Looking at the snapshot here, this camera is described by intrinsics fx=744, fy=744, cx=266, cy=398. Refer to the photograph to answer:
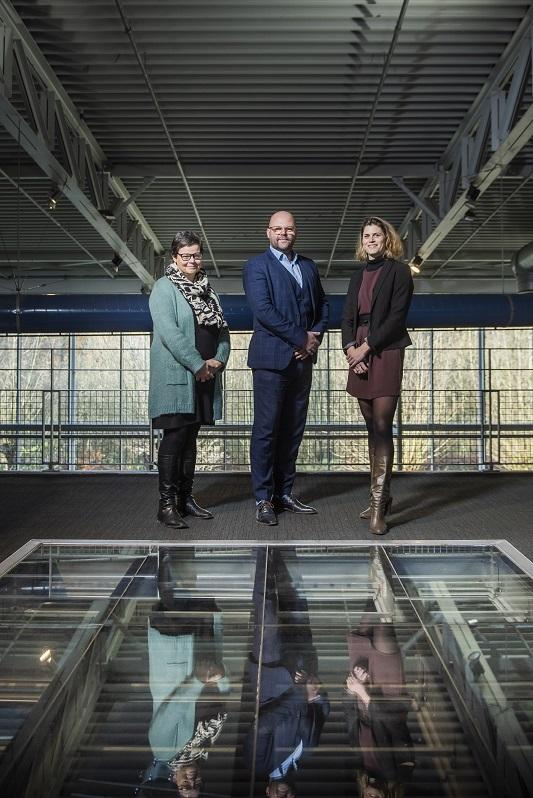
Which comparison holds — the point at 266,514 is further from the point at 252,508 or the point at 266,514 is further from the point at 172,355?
the point at 172,355

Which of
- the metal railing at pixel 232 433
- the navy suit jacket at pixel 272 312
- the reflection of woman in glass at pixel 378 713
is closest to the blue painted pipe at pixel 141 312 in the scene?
the metal railing at pixel 232 433

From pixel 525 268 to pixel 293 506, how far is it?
6.46 m

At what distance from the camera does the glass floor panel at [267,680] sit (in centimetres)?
112

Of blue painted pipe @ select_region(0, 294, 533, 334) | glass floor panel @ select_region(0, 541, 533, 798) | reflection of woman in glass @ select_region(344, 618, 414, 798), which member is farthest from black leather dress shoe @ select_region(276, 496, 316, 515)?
blue painted pipe @ select_region(0, 294, 533, 334)

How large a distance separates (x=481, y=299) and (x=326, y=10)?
13.2 ft

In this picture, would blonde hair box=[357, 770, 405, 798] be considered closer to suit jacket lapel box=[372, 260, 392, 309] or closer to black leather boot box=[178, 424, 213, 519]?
suit jacket lapel box=[372, 260, 392, 309]

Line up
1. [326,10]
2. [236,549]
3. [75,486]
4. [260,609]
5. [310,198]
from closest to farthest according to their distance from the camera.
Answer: [260,609]
[236,549]
[326,10]
[75,486]
[310,198]

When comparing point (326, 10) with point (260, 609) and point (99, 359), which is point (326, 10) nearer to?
point (260, 609)

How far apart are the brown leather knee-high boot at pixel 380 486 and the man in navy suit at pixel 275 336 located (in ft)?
1.52

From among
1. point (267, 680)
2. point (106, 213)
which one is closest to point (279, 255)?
point (267, 680)

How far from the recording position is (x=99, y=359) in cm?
1545

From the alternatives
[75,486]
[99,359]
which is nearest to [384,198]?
[75,486]

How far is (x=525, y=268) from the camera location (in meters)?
8.95

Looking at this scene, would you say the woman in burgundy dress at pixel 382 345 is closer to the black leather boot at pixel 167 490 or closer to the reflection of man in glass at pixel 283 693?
the black leather boot at pixel 167 490
